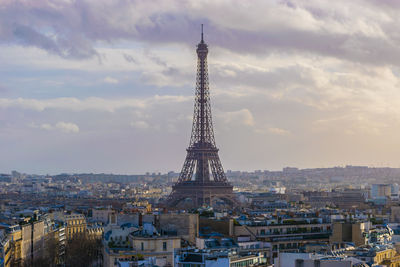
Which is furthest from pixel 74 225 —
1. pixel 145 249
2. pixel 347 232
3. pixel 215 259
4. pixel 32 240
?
pixel 215 259

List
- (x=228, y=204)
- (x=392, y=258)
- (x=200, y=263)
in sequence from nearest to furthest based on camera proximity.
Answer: (x=200, y=263), (x=392, y=258), (x=228, y=204)

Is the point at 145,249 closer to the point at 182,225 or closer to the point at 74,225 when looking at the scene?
the point at 182,225

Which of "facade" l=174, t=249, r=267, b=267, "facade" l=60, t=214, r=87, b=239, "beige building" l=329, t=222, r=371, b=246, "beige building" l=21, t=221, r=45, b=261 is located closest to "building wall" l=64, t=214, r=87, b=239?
"facade" l=60, t=214, r=87, b=239

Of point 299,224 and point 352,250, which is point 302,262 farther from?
point 299,224

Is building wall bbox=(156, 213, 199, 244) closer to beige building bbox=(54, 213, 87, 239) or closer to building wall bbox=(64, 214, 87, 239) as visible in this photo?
beige building bbox=(54, 213, 87, 239)

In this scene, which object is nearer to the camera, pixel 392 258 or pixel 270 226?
pixel 392 258

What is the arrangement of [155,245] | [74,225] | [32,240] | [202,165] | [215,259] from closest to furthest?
[215,259] → [155,245] → [32,240] → [74,225] → [202,165]

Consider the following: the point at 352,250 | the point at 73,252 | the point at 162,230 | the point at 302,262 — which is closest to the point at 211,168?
the point at 73,252

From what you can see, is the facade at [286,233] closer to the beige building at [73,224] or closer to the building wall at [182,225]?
the building wall at [182,225]

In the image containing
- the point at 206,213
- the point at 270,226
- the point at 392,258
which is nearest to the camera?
the point at 392,258
